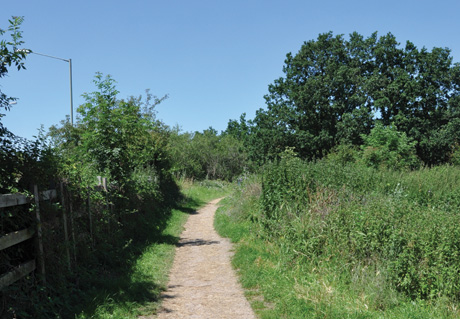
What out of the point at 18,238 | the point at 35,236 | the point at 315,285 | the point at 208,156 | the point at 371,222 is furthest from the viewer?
the point at 208,156

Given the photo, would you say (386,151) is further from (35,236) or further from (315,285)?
(35,236)

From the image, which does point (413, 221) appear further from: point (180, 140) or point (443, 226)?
point (180, 140)

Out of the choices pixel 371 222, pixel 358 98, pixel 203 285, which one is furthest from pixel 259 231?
pixel 358 98

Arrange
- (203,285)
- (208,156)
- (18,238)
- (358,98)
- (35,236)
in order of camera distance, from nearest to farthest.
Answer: (18,238), (35,236), (203,285), (358,98), (208,156)

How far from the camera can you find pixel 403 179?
11984 millimetres

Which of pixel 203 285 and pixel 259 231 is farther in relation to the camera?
→ pixel 259 231

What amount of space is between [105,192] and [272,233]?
4.27 m

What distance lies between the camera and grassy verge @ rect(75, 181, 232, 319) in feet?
18.4

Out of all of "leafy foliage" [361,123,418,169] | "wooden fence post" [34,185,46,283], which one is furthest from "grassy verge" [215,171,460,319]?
"leafy foliage" [361,123,418,169]

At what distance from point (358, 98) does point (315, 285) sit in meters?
30.5

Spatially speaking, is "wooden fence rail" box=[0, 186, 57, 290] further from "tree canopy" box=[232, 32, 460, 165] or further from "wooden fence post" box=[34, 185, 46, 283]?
"tree canopy" box=[232, 32, 460, 165]

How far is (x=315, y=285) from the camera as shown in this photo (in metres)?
6.27

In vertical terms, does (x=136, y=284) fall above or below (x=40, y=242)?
below

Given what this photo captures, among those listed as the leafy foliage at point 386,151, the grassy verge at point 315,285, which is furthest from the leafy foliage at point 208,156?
the grassy verge at point 315,285
